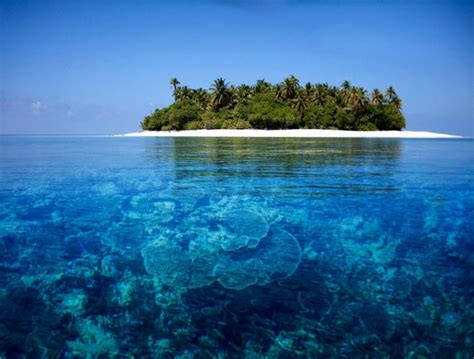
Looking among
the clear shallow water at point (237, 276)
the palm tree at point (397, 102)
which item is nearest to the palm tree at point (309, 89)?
the palm tree at point (397, 102)

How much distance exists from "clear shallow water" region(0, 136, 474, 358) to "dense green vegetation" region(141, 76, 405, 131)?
82.4m

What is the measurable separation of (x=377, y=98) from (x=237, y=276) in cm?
10339

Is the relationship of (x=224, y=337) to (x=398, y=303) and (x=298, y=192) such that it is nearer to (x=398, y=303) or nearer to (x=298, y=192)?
(x=398, y=303)

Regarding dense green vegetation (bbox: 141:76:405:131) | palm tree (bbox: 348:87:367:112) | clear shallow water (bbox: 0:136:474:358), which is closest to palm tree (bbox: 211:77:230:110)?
dense green vegetation (bbox: 141:76:405:131)

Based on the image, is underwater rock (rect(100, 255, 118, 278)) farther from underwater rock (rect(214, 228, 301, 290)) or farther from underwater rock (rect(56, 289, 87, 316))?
underwater rock (rect(214, 228, 301, 290))

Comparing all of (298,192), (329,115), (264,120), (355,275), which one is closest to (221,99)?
(264,120)

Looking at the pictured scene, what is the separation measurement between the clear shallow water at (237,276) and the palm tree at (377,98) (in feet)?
306

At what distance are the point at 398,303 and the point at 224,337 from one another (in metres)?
2.91

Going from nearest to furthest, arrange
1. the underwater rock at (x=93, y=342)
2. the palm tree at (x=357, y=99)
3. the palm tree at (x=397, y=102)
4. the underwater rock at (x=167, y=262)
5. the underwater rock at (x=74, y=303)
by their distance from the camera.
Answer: the underwater rock at (x=93, y=342) → the underwater rock at (x=74, y=303) → the underwater rock at (x=167, y=262) → the palm tree at (x=357, y=99) → the palm tree at (x=397, y=102)

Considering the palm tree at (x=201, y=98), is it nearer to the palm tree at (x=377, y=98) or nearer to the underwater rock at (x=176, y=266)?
the palm tree at (x=377, y=98)

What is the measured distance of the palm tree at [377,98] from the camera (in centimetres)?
9838

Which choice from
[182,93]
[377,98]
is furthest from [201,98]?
[377,98]

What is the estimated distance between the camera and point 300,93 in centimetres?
9738

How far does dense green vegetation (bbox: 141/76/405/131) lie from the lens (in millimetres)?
92688
